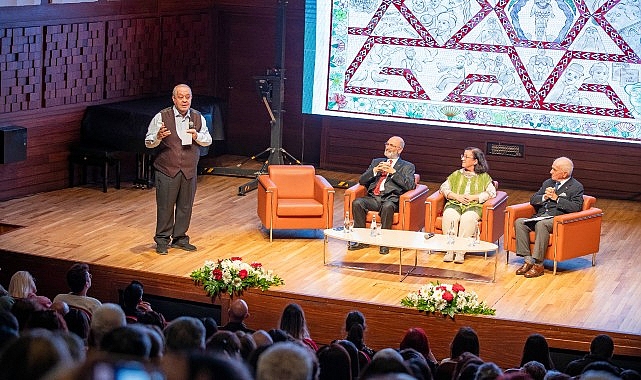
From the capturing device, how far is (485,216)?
33.0ft

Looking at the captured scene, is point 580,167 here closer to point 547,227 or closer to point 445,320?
point 547,227

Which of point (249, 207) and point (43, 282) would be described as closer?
point (43, 282)

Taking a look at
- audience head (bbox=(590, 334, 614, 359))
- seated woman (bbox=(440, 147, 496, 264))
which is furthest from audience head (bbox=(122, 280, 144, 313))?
seated woman (bbox=(440, 147, 496, 264))

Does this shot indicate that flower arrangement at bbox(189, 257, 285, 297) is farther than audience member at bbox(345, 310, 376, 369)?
Yes

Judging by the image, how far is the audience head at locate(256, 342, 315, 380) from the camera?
3949mm

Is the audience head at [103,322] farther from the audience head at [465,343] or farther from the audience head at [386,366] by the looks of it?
the audience head at [465,343]

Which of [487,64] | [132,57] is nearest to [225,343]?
[487,64]

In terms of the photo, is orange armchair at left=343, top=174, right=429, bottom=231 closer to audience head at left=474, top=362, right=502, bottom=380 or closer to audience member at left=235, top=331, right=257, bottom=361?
audience member at left=235, top=331, right=257, bottom=361

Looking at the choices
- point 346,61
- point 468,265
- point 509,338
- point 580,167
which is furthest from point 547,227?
point 346,61

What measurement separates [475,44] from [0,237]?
5536 millimetres

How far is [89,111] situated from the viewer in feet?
40.6

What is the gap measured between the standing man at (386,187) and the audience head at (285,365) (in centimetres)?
627

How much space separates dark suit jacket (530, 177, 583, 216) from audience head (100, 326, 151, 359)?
6084mm

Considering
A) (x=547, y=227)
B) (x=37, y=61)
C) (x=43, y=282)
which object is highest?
(x=37, y=61)
